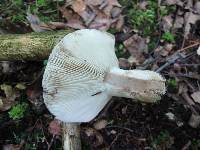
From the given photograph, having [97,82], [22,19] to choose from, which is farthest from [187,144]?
[22,19]

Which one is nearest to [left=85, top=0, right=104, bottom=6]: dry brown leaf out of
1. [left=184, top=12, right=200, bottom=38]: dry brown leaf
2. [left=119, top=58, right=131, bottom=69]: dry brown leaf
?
[left=119, top=58, right=131, bottom=69]: dry brown leaf

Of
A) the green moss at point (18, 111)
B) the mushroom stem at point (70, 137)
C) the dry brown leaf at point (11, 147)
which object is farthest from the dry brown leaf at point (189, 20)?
the dry brown leaf at point (11, 147)

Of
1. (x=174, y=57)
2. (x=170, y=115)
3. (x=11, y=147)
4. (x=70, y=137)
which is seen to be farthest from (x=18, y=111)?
(x=174, y=57)

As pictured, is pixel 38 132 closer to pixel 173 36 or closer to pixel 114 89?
pixel 114 89

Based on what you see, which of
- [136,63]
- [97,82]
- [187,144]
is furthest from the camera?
[136,63]

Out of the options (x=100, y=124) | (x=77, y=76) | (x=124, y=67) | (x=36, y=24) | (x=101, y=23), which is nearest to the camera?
(x=77, y=76)

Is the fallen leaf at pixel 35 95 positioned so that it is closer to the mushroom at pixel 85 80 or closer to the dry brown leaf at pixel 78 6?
the mushroom at pixel 85 80

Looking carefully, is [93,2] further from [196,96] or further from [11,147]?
[11,147]
